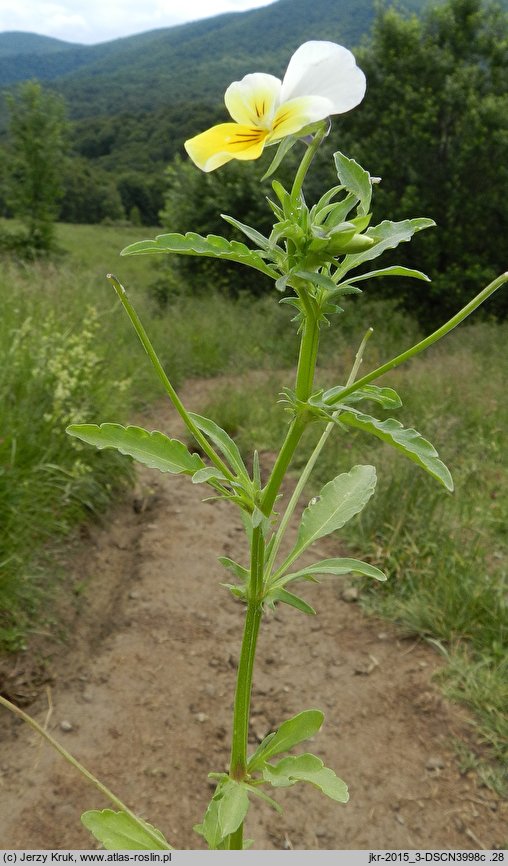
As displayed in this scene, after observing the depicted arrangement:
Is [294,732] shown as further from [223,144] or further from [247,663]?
[223,144]

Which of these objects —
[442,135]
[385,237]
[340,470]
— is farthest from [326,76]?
[442,135]

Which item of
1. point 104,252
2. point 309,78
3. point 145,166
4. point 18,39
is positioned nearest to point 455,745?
point 309,78

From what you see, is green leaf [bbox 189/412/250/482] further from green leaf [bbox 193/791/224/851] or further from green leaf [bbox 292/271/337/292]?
green leaf [bbox 193/791/224/851]

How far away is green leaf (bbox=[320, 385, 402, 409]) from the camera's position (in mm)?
801

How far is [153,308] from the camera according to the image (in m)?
8.29

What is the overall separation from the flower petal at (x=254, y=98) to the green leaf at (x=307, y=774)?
2.56 feet

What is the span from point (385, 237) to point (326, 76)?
178mm

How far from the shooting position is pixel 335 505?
3.39 feet

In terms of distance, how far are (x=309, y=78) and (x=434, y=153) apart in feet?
26.8

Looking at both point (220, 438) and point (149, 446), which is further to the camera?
point (220, 438)

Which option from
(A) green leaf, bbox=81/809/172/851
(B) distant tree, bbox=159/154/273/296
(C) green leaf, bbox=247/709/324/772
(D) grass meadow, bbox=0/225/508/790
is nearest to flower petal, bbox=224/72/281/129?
(C) green leaf, bbox=247/709/324/772

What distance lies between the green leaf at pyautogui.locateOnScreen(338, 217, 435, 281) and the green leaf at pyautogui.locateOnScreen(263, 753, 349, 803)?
0.64m

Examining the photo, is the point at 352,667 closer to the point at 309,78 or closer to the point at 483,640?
the point at 483,640

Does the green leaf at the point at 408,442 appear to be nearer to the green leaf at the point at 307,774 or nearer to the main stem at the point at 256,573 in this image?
the main stem at the point at 256,573
